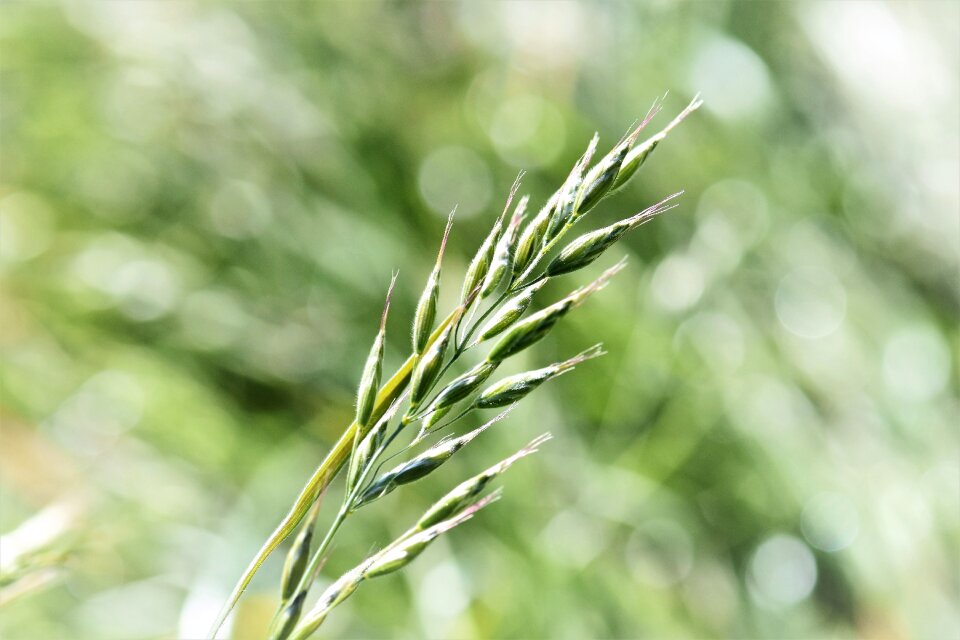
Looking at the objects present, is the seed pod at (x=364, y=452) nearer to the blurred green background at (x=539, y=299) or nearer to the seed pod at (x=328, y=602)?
the seed pod at (x=328, y=602)

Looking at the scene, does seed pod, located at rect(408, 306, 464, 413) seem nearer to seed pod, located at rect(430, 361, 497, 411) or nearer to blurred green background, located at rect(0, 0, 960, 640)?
seed pod, located at rect(430, 361, 497, 411)

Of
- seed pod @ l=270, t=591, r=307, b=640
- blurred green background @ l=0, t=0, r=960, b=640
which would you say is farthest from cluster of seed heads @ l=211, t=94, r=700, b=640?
blurred green background @ l=0, t=0, r=960, b=640

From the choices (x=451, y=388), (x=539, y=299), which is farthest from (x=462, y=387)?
(x=539, y=299)

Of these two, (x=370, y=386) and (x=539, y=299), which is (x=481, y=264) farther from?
(x=539, y=299)

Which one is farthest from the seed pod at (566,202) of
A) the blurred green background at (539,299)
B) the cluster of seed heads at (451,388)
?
the blurred green background at (539,299)

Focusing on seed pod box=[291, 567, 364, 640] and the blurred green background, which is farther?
the blurred green background

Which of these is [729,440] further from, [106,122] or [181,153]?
[106,122]
